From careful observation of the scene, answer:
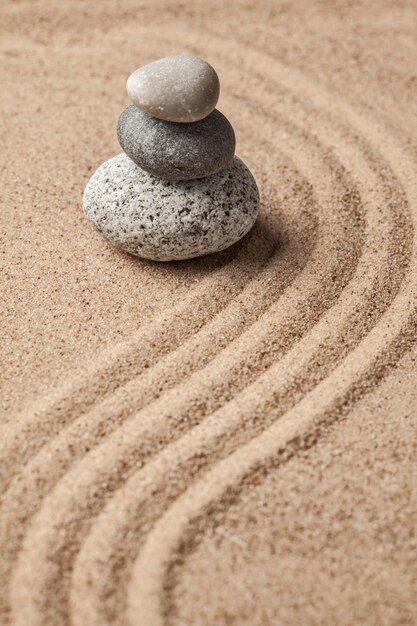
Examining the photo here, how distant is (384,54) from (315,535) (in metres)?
2.63

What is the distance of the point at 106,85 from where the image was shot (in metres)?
3.43

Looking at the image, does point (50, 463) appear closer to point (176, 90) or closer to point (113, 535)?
point (113, 535)

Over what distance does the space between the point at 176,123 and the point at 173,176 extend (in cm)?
18

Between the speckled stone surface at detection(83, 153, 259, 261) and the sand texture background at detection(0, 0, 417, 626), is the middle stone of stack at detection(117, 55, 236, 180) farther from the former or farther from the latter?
the sand texture background at detection(0, 0, 417, 626)

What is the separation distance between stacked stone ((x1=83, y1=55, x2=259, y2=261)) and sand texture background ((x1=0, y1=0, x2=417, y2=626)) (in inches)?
6.8

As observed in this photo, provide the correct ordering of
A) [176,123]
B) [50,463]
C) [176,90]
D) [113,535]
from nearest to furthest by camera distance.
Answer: [113,535] → [50,463] → [176,90] → [176,123]

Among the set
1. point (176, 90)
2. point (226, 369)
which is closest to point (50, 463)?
point (226, 369)

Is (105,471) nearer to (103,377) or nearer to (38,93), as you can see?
(103,377)

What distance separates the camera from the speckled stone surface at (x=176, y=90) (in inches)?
90.3

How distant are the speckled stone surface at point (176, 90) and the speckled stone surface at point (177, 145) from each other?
2.9 inches

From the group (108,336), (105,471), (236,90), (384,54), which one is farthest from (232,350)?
(384,54)

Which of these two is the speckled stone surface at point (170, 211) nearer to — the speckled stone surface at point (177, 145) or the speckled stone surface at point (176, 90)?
the speckled stone surface at point (177, 145)

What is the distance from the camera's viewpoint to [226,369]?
2299 mm

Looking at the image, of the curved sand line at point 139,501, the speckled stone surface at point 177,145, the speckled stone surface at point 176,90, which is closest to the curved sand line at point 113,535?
the curved sand line at point 139,501
